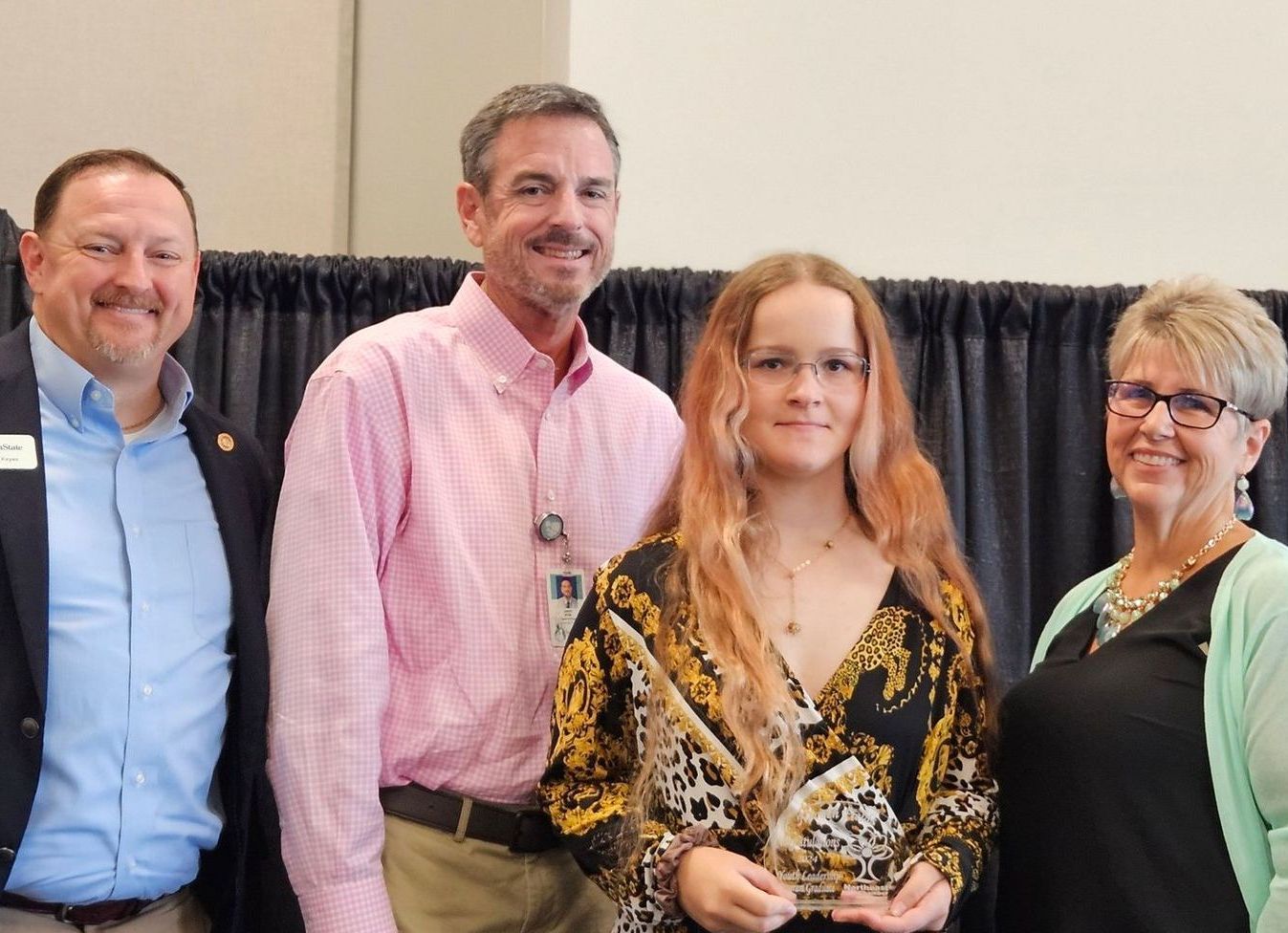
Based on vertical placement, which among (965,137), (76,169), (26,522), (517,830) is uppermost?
(965,137)

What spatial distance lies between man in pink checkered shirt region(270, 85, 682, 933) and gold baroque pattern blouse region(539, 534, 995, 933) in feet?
0.76

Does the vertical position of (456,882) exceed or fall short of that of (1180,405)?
it falls short

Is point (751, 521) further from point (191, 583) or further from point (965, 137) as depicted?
point (965, 137)

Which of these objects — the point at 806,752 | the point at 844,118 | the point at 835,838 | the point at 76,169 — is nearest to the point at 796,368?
the point at 806,752

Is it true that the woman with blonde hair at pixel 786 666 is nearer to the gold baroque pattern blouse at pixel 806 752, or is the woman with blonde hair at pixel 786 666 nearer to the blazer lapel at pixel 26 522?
the gold baroque pattern blouse at pixel 806 752

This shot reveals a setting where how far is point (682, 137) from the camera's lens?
3029mm

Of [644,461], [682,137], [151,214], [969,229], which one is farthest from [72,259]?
[969,229]

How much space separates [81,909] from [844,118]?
2359 millimetres

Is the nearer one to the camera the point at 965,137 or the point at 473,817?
the point at 473,817

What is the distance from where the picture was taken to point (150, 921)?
1865mm

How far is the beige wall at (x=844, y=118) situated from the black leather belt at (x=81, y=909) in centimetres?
179

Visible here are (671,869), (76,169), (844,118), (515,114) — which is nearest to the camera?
(671,869)

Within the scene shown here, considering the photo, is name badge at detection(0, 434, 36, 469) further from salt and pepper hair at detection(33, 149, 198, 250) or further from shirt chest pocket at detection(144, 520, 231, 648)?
salt and pepper hair at detection(33, 149, 198, 250)

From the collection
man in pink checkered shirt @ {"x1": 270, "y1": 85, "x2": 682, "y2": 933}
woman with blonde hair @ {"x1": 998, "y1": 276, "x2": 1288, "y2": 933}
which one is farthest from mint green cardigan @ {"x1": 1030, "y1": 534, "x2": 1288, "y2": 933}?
man in pink checkered shirt @ {"x1": 270, "y1": 85, "x2": 682, "y2": 933}
